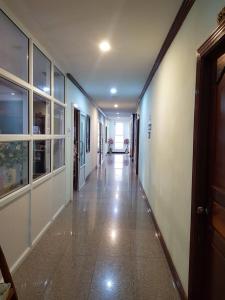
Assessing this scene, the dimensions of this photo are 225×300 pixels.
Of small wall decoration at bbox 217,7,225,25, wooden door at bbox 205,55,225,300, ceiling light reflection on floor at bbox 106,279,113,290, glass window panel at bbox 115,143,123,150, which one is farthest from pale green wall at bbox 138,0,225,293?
glass window panel at bbox 115,143,123,150

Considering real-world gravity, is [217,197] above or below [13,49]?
below

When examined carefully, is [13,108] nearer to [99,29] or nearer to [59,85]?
[99,29]

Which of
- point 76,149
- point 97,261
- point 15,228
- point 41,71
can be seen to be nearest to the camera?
point 15,228

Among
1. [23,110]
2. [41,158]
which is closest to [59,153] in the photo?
[41,158]

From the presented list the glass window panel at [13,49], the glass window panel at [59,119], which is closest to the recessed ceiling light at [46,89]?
the glass window panel at [59,119]

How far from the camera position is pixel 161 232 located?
3312 millimetres

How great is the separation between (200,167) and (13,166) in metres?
1.95

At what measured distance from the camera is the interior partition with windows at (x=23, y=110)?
2.44m

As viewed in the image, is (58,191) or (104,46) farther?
(58,191)

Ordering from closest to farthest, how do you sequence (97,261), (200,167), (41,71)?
(200,167) < (97,261) < (41,71)

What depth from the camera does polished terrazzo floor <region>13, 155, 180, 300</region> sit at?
226 cm

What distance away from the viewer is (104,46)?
3.36m

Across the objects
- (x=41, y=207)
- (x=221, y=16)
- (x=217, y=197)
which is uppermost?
(x=221, y=16)

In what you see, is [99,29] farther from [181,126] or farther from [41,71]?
[181,126]
